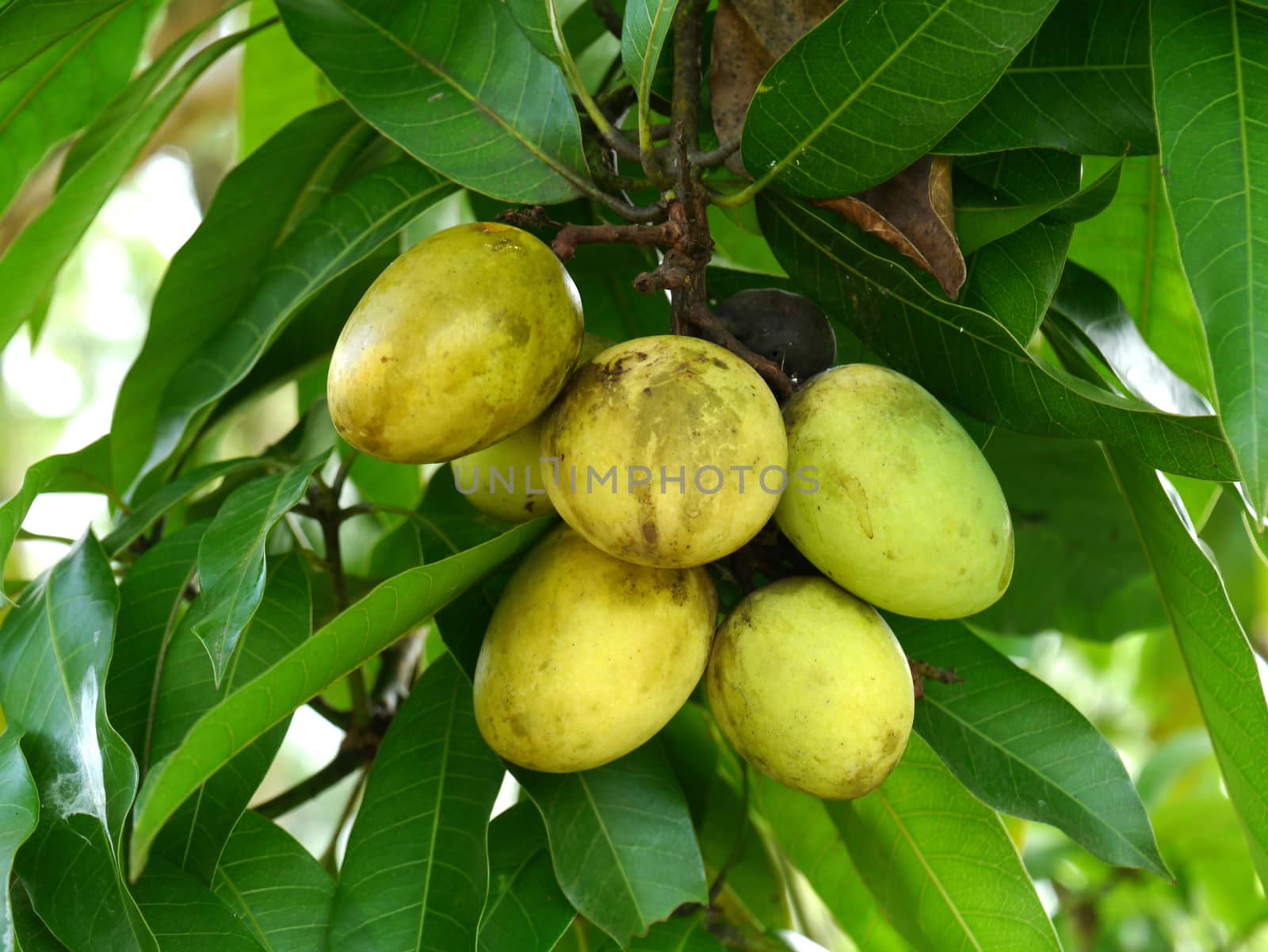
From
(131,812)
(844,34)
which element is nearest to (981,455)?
(844,34)

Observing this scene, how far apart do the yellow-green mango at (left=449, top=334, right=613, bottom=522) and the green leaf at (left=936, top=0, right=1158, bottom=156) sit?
325 mm

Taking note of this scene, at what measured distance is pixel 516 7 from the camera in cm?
77

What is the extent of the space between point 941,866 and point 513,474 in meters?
0.44

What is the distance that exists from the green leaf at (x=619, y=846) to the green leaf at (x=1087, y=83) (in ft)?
1.62

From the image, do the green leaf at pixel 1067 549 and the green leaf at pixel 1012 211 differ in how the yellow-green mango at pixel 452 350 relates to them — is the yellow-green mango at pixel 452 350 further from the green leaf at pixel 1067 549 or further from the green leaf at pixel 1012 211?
the green leaf at pixel 1067 549

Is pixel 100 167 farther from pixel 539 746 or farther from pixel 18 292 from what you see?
pixel 539 746

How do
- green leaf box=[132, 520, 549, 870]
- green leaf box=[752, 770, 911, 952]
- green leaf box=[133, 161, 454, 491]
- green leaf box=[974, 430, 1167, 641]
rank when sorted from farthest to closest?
green leaf box=[974, 430, 1167, 641], green leaf box=[752, 770, 911, 952], green leaf box=[133, 161, 454, 491], green leaf box=[132, 520, 549, 870]

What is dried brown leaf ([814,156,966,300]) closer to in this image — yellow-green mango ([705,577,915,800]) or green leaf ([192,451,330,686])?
yellow-green mango ([705,577,915,800])

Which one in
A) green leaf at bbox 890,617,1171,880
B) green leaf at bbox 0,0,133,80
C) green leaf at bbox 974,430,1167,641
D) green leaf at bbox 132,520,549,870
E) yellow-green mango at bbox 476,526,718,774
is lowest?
green leaf at bbox 974,430,1167,641

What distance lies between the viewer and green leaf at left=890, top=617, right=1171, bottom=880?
78 cm

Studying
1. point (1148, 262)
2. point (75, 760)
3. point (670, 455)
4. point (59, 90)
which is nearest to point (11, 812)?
point (75, 760)

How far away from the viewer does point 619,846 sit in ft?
2.50

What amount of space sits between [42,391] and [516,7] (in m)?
4.23

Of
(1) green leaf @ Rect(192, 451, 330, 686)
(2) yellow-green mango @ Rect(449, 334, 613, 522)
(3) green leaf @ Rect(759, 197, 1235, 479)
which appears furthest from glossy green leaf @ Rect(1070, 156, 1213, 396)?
(1) green leaf @ Rect(192, 451, 330, 686)
